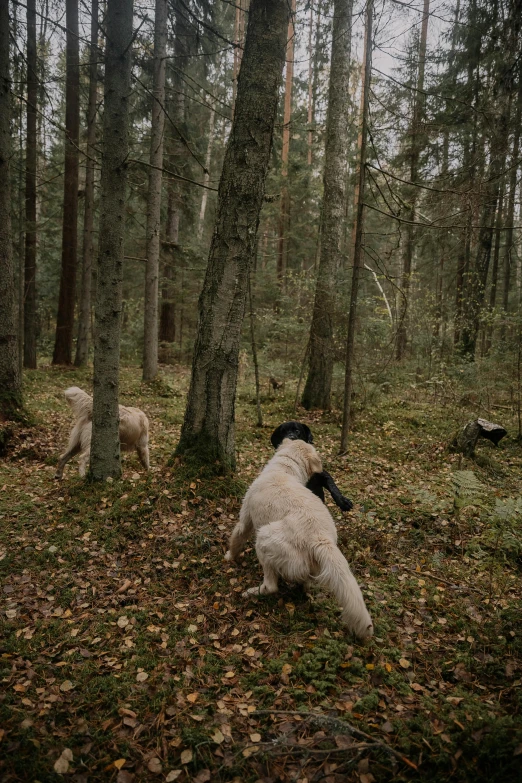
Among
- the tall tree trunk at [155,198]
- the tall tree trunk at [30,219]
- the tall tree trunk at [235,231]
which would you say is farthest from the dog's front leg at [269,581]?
the tall tree trunk at [30,219]

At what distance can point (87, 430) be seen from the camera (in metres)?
6.49

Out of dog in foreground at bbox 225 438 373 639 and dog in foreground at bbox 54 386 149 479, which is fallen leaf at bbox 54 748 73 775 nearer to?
dog in foreground at bbox 225 438 373 639

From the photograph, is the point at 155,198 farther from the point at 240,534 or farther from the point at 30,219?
the point at 240,534

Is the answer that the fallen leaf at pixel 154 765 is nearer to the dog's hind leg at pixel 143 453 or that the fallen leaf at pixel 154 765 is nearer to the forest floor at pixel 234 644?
the forest floor at pixel 234 644

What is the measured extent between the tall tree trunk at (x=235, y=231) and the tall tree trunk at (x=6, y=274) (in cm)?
464

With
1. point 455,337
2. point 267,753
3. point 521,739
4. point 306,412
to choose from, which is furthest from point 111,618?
point 455,337

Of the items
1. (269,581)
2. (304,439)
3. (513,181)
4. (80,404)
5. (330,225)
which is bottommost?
(269,581)

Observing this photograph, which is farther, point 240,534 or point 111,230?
point 111,230

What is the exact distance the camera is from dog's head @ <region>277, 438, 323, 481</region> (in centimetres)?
471

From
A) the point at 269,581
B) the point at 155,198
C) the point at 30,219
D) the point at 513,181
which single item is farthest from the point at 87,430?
the point at 30,219

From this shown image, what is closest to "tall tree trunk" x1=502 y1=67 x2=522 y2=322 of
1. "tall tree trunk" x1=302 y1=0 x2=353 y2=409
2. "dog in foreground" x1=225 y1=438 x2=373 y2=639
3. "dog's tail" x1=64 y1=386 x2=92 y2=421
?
"tall tree trunk" x1=302 y1=0 x2=353 y2=409

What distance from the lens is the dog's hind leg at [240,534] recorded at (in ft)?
14.6

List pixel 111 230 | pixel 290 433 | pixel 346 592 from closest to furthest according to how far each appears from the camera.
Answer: pixel 346 592 → pixel 290 433 → pixel 111 230

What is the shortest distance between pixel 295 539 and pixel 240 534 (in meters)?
1.02
